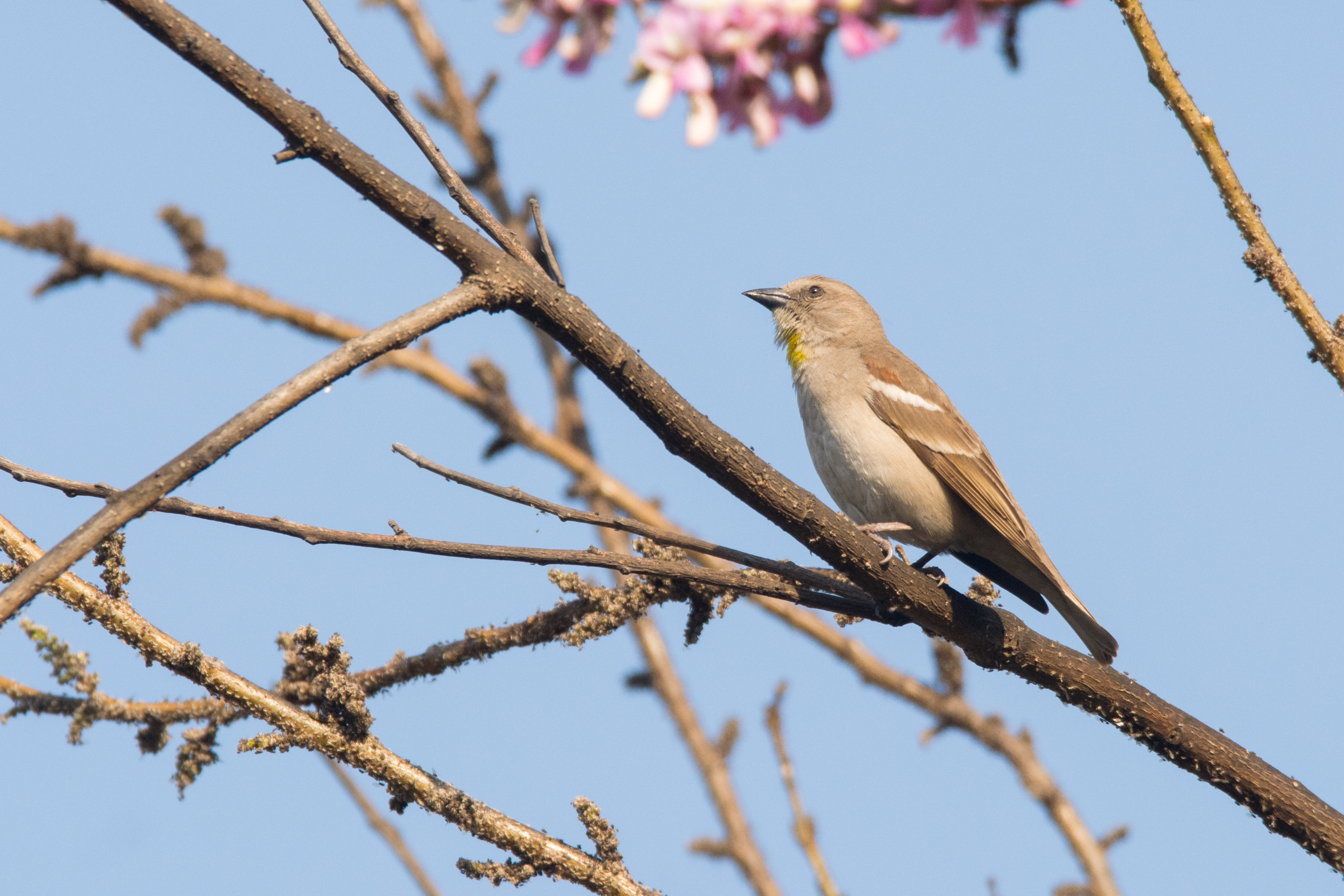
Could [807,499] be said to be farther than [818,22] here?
Yes

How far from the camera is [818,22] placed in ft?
6.58

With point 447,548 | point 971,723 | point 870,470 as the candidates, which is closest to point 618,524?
point 447,548

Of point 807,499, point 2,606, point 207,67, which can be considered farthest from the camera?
point 807,499

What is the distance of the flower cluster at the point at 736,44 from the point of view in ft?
6.20

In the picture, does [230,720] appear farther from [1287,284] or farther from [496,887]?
[1287,284]

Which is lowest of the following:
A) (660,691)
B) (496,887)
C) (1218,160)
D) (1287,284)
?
(496,887)

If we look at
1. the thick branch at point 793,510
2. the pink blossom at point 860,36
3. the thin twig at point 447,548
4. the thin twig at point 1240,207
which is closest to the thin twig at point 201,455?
the thin twig at point 447,548

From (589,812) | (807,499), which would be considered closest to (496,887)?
(589,812)

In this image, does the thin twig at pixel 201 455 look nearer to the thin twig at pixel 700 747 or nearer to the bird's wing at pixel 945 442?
the bird's wing at pixel 945 442

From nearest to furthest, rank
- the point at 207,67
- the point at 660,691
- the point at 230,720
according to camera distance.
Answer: the point at 207,67 < the point at 230,720 < the point at 660,691

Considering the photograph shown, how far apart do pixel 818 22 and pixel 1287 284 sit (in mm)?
3095

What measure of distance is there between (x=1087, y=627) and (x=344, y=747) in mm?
4039

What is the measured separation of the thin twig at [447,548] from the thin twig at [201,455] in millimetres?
26

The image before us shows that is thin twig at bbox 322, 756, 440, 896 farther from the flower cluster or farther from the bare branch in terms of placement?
the flower cluster
